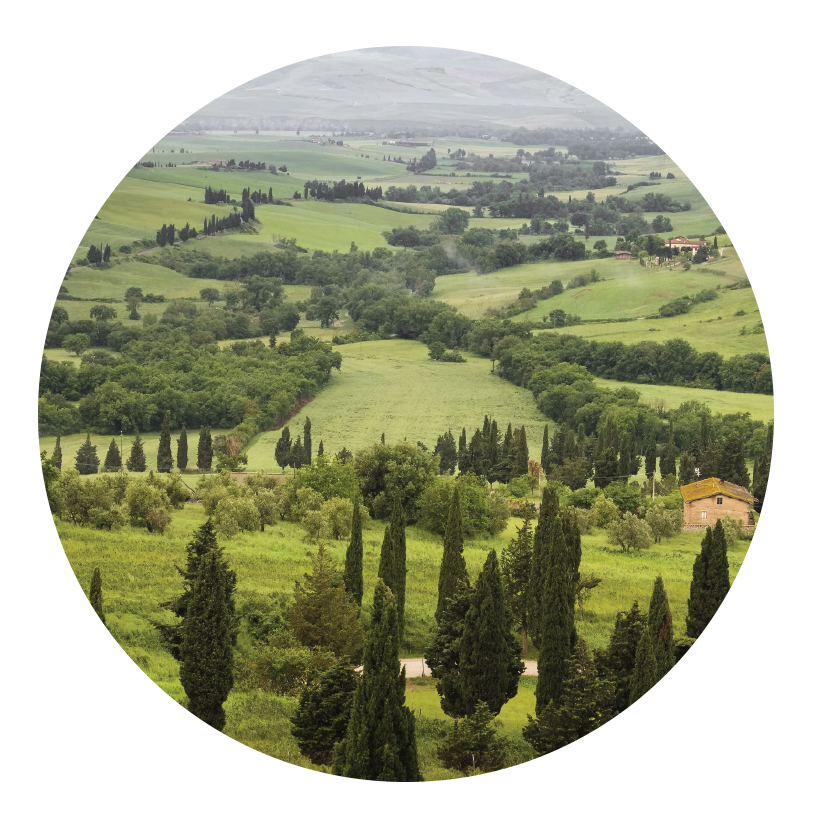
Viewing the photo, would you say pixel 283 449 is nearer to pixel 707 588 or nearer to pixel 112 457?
pixel 112 457

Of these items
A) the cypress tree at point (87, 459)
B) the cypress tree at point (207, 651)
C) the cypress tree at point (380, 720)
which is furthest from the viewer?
the cypress tree at point (87, 459)

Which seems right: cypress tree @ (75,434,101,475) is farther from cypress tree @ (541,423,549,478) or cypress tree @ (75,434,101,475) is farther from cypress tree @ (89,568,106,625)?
cypress tree @ (541,423,549,478)

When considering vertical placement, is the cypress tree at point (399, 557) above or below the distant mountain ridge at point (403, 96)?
below

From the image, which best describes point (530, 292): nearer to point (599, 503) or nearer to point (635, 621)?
point (599, 503)

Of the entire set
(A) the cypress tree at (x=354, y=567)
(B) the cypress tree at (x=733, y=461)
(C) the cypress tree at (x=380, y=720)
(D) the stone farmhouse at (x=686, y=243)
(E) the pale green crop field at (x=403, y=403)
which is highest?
(D) the stone farmhouse at (x=686, y=243)

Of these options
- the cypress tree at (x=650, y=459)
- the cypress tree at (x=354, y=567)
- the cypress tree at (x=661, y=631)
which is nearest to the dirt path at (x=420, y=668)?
the cypress tree at (x=354, y=567)

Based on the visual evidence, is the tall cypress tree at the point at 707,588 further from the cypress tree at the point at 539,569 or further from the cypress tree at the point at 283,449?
the cypress tree at the point at 283,449

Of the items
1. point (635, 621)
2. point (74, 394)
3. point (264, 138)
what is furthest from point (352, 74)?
point (635, 621)

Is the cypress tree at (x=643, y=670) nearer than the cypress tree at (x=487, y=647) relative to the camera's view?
No

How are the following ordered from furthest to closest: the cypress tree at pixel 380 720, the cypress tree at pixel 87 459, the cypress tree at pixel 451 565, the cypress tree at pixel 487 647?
the cypress tree at pixel 87 459 → the cypress tree at pixel 451 565 → the cypress tree at pixel 487 647 → the cypress tree at pixel 380 720
